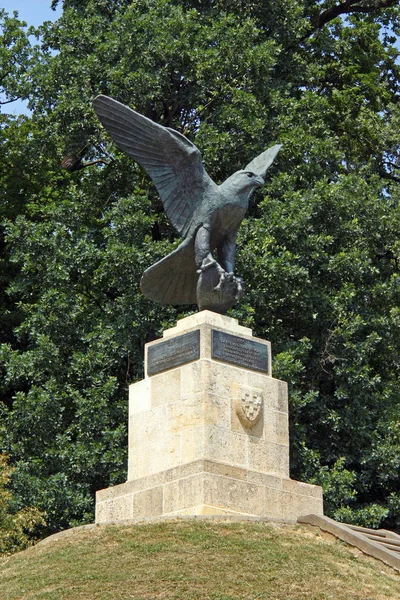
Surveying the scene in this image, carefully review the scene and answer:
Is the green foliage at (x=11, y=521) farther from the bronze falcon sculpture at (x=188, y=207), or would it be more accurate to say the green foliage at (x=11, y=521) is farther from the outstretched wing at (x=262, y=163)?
the outstretched wing at (x=262, y=163)

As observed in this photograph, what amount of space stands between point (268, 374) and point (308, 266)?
6.26 metres

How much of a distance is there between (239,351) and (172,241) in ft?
25.2

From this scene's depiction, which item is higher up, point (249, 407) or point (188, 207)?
point (188, 207)

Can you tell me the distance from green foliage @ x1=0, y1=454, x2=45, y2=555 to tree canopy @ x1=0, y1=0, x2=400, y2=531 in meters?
0.54

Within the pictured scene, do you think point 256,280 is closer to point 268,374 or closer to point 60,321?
point 60,321

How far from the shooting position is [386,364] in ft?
77.7

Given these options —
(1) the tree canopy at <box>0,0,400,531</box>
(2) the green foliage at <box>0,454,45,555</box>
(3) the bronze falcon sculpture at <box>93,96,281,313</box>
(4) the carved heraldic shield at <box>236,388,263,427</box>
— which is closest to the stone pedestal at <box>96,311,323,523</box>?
(4) the carved heraldic shield at <box>236,388,263,427</box>

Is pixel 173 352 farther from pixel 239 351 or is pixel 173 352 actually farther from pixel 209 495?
pixel 209 495

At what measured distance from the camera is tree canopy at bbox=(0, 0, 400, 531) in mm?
21297

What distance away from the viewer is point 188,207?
17.1 m

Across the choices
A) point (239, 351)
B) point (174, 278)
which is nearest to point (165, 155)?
point (174, 278)

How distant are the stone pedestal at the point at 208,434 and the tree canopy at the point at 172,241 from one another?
395 centimetres

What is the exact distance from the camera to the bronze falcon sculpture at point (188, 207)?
16.8 m

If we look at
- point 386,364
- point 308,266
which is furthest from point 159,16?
point 386,364
